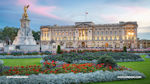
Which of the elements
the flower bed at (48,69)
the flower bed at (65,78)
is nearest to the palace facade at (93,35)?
the flower bed at (48,69)

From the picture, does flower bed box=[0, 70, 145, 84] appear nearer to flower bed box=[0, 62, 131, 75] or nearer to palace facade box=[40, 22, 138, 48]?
flower bed box=[0, 62, 131, 75]

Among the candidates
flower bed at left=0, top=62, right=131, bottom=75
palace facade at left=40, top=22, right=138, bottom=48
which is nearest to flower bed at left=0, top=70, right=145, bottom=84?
flower bed at left=0, top=62, right=131, bottom=75

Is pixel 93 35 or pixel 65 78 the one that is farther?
pixel 93 35

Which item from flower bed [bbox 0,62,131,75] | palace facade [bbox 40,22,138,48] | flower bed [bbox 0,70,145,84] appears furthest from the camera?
palace facade [bbox 40,22,138,48]

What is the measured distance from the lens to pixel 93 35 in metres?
77.8

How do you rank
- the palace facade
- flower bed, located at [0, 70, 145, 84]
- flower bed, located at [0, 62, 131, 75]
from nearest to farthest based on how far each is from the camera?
flower bed, located at [0, 70, 145, 84]
flower bed, located at [0, 62, 131, 75]
the palace facade

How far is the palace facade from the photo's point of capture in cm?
7212

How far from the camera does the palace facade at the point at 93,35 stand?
7212 cm

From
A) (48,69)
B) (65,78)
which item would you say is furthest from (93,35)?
(65,78)

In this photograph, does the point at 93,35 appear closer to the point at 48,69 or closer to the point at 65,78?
the point at 48,69

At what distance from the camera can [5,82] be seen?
21.4ft

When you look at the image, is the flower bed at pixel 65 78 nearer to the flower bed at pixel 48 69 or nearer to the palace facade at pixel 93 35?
the flower bed at pixel 48 69

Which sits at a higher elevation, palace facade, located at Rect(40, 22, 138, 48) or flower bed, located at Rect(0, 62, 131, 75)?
palace facade, located at Rect(40, 22, 138, 48)

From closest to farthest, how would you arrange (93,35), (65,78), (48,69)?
1. (65,78)
2. (48,69)
3. (93,35)
